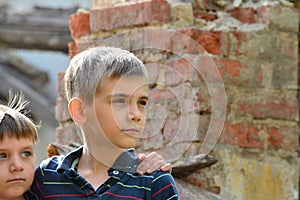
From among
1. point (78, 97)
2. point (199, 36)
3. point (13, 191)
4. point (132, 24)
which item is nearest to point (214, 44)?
point (199, 36)

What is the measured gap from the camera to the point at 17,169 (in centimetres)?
190

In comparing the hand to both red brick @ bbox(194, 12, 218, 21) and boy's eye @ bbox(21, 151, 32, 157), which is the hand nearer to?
boy's eye @ bbox(21, 151, 32, 157)

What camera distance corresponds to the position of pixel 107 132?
1.87 metres

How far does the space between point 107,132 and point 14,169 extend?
27 cm

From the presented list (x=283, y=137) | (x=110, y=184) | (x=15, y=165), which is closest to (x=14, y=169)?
(x=15, y=165)

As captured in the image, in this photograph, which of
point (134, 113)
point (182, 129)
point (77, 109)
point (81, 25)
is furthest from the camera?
point (81, 25)

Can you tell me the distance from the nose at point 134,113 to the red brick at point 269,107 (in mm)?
968

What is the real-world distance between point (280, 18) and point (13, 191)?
1.39 meters

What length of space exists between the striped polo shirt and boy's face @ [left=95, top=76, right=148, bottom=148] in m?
0.07

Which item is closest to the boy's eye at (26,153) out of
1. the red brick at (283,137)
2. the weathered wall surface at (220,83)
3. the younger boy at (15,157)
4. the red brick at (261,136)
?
the younger boy at (15,157)

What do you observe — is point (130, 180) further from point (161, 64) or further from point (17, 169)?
point (161, 64)

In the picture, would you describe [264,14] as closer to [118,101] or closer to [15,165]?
[118,101]

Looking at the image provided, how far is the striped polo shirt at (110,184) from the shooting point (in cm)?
183

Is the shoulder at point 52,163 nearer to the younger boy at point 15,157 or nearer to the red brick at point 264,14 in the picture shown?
the younger boy at point 15,157
